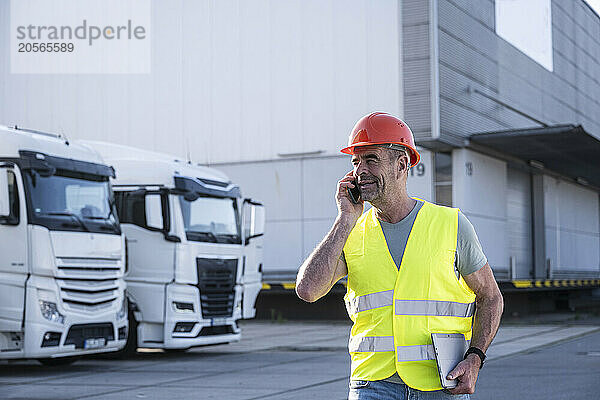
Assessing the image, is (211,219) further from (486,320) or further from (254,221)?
(486,320)

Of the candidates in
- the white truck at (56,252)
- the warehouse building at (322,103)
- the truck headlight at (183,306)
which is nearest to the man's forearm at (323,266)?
the white truck at (56,252)

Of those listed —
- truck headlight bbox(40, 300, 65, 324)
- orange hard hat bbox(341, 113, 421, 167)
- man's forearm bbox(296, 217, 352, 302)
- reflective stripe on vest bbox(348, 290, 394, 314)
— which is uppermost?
orange hard hat bbox(341, 113, 421, 167)

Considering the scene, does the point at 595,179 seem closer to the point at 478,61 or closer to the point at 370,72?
the point at 478,61

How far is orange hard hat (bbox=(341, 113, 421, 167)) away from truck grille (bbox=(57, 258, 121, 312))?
10230 mm

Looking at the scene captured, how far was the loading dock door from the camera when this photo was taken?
28.0m

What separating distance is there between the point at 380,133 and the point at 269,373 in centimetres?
987

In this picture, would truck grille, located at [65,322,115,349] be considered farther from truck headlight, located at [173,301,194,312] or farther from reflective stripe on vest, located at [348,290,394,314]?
reflective stripe on vest, located at [348,290,394,314]

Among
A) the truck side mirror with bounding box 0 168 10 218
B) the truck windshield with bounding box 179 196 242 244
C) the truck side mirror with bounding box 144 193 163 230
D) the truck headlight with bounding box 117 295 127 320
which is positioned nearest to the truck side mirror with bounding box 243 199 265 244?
the truck windshield with bounding box 179 196 242 244

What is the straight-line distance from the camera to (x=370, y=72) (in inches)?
964

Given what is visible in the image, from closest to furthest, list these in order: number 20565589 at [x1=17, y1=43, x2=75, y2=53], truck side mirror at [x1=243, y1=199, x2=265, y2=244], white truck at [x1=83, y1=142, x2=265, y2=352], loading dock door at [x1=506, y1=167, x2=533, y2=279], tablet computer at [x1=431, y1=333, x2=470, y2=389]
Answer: tablet computer at [x1=431, y1=333, x2=470, y2=389] → white truck at [x1=83, y1=142, x2=265, y2=352] → truck side mirror at [x1=243, y1=199, x2=265, y2=244] → loading dock door at [x1=506, y1=167, x2=533, y2=279] → number 20565589 at [x1=17, y1=43, x2=75, y2=53]

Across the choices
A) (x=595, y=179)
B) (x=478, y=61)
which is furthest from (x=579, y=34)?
(x=478, y=61)

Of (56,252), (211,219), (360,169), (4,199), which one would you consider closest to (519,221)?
(211,219)

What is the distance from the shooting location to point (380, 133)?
3.67 m

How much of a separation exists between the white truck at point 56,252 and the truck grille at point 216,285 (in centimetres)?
176
